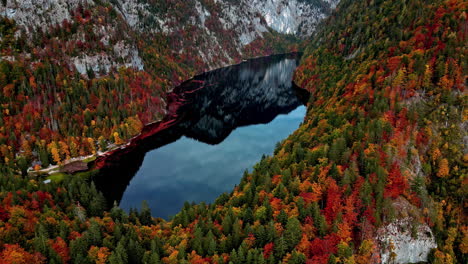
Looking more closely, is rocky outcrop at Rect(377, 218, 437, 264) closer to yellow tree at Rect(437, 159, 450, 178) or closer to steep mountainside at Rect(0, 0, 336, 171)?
yellow tree at Rect(437, 159, 450, 178)

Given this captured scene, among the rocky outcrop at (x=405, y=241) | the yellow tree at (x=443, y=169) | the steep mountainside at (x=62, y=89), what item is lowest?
the rocky outcrop at (x=405, y=241)

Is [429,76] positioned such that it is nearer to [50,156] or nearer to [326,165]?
[326,165]

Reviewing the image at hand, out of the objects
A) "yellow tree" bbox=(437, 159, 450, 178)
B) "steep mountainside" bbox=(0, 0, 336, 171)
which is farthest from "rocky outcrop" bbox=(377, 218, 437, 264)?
"steep mountainside" bbox=(0, 0, 336, 171)

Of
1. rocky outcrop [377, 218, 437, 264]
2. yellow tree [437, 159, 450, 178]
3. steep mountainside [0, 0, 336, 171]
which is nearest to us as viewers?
rocky outcrop [377, 218, 437, 264]

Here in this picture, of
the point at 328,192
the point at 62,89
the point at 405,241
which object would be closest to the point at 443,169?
the point at 405,241

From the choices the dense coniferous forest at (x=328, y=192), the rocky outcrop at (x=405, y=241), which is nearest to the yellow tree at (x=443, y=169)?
the dense coniferous forest at (x=328, y=192)

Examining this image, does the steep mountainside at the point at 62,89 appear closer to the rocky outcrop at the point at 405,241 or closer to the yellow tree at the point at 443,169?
the rocky outcrop at the point at 405,241

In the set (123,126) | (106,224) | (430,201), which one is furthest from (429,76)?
(123,126)

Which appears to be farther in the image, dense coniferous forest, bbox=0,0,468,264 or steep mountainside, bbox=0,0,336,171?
steep mountainside, bbox=0,0,336,171

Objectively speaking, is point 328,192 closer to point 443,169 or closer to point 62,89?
point 443,169

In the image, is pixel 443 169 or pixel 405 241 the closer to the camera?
pixel 405 241

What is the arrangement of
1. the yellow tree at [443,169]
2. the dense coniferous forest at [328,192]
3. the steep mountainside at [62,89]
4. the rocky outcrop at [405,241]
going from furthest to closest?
the steep mountainside at [62,89]
the yellow tree at [443,169]
the rocky outcrop at [405,241]
the dense coniferous forest at [328,192]
